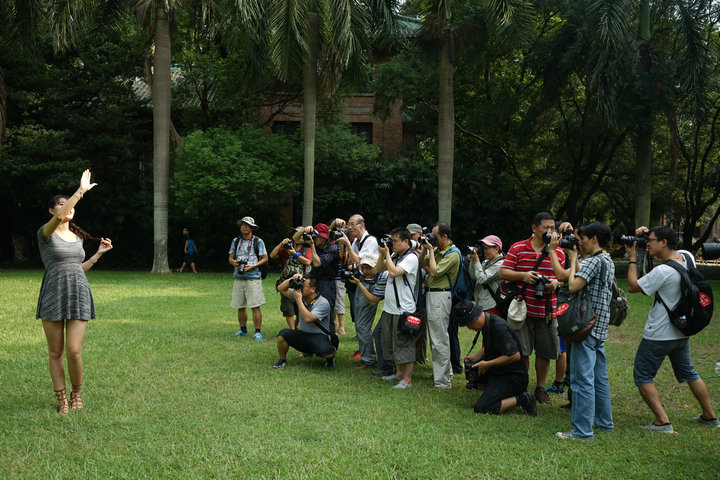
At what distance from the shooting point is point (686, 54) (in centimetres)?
1766

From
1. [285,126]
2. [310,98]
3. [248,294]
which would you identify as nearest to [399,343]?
[248,294]

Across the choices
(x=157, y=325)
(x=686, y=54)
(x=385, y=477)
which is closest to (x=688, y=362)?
(x=385, y=477)

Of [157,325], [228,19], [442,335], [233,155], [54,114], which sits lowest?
[157,325]

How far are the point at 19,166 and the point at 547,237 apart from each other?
23.9 meters

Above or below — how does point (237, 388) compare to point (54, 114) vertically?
below

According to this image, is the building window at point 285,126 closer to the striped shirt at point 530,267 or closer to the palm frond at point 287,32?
the palm frond at point 287,32

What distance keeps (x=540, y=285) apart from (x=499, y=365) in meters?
0.89

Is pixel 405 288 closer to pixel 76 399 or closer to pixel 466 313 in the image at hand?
pixel 466 313

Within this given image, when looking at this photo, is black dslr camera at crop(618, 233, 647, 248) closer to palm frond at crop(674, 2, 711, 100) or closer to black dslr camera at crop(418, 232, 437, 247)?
black dslr camera at crop(418, 232, 437, 247)

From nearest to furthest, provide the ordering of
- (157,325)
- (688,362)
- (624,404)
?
(688,362) → (624,404) → (157,325)

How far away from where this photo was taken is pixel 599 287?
531 cm

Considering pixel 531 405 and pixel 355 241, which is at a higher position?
pixel 355 241

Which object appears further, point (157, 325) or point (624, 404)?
point (157, 325)

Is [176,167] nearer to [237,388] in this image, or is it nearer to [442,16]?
[442,16]
